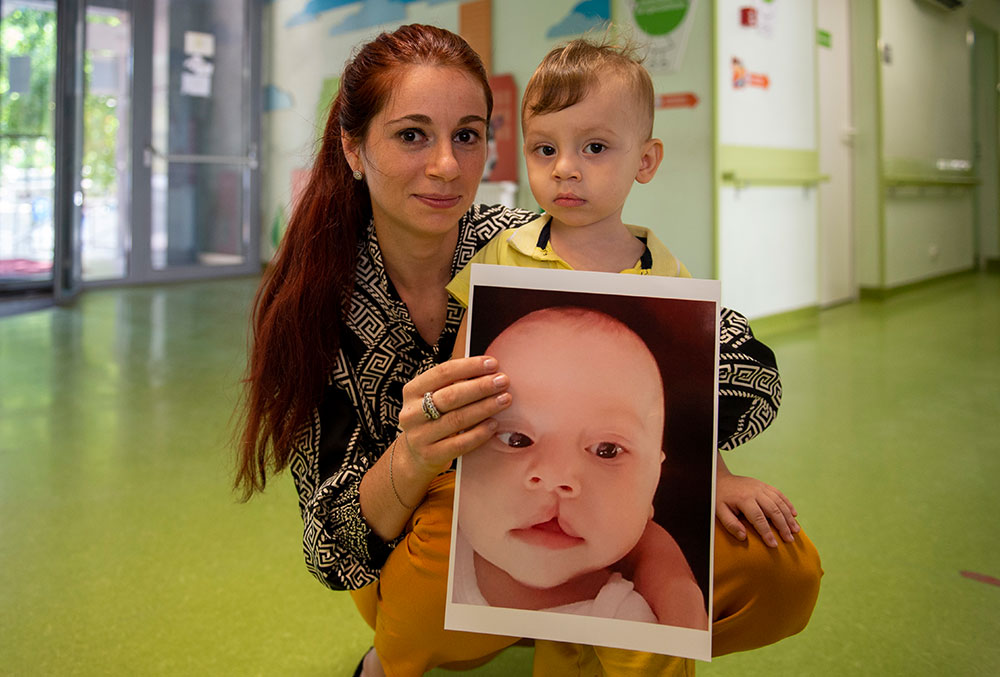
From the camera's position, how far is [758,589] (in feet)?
3.69

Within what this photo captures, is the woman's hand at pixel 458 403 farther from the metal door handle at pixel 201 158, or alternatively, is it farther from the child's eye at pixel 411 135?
the metal door handle at pixel 201 158

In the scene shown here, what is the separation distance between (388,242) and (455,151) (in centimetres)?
22

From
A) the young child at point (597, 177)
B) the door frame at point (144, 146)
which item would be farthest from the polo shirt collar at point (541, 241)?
the door frame at point (144, 146)

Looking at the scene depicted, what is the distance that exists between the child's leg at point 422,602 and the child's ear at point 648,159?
508 mm

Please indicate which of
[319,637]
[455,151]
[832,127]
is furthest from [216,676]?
[832,127]

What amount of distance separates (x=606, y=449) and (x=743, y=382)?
0.29 meters

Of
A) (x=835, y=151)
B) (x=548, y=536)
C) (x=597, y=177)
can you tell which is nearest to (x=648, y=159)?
(x=597, y=177)

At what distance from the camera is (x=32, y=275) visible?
6.70 meters

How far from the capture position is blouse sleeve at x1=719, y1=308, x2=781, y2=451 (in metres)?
1.14

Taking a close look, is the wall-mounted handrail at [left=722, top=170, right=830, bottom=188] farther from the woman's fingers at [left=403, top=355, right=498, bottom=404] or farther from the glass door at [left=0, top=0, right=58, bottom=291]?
the glass door at [left=0, top=0, right=58, bottom=291]

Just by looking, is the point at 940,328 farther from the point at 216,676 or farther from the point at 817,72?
the point at 216,676

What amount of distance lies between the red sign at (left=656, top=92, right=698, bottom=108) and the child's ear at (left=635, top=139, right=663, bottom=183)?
3631mm

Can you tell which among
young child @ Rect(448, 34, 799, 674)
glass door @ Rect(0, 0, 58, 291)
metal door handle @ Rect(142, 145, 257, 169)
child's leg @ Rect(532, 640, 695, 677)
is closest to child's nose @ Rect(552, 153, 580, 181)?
young child @ Rect(448, 34, 799, 674)

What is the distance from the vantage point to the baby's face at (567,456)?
961 mm
